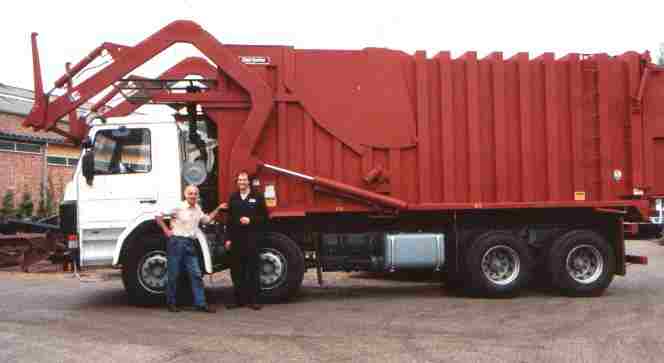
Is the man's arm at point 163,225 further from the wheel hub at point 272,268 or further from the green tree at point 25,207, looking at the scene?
the green tree at point 25,207

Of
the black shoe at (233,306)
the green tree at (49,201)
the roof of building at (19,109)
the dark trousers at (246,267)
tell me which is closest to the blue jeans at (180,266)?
the black shoe at (233,306)

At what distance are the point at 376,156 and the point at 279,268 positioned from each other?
2.15m

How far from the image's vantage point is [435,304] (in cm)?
981

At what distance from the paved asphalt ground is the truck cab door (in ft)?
3.03

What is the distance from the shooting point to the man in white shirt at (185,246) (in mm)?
9102

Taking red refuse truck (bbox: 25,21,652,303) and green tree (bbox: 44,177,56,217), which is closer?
red refuse truck (bbox: 25,21,652,303)

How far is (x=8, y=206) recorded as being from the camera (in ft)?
73.0

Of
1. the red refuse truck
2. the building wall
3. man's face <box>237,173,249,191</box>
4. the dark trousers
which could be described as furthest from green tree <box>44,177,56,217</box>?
man's face <box>237,173,249,191</box>

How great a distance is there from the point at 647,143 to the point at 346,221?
15.5ft

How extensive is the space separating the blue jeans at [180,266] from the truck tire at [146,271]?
0.34 metres

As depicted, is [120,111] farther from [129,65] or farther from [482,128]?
[482,128]

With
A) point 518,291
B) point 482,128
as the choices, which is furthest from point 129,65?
point 518,291

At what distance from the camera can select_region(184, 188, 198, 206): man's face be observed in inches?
358

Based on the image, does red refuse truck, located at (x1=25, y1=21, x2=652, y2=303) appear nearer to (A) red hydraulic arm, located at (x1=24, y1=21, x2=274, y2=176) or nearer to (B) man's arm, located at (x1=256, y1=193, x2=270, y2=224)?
(A) red hydraulic arm, located at (x1=24, y1=21, x2=274, y2=176)
